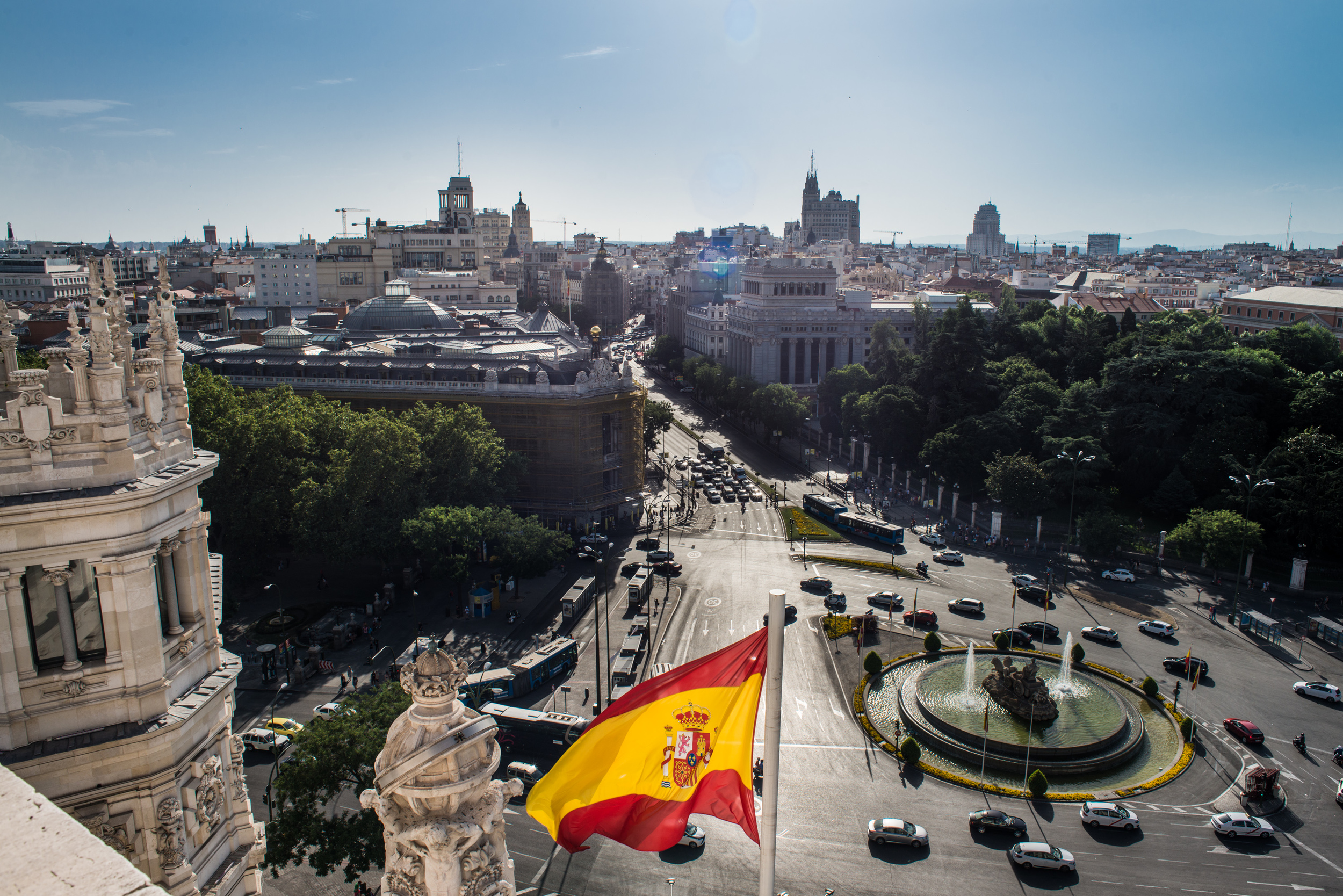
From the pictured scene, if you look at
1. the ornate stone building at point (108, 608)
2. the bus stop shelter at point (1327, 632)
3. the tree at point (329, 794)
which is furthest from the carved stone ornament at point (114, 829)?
the bus stop shelter at point (1327, 632)

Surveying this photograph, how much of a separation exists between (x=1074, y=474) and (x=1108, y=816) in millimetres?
29968

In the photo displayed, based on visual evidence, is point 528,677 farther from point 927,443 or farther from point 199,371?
point 927,443

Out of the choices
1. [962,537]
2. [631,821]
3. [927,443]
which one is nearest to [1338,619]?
[962,537]

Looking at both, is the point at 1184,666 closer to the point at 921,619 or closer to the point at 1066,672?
the point at 1066,672

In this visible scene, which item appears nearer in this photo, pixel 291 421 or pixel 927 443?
pixel 291 421

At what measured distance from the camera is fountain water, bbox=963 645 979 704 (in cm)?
3775

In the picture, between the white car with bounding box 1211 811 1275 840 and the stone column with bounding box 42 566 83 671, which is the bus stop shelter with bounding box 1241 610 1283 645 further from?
the stone column with bounding box 42 566 83 671

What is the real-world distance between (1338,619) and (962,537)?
20.9 meters

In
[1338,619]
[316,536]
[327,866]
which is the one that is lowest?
[1338,619]

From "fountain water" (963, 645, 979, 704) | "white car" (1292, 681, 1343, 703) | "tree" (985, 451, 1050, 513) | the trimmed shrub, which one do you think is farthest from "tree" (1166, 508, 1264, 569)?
the trimmed shrub

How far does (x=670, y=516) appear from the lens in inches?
2574

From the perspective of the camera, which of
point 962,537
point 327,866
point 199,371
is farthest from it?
point 962,537

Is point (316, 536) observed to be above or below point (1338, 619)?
above

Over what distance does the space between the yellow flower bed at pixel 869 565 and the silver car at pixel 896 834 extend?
84.5 feet
